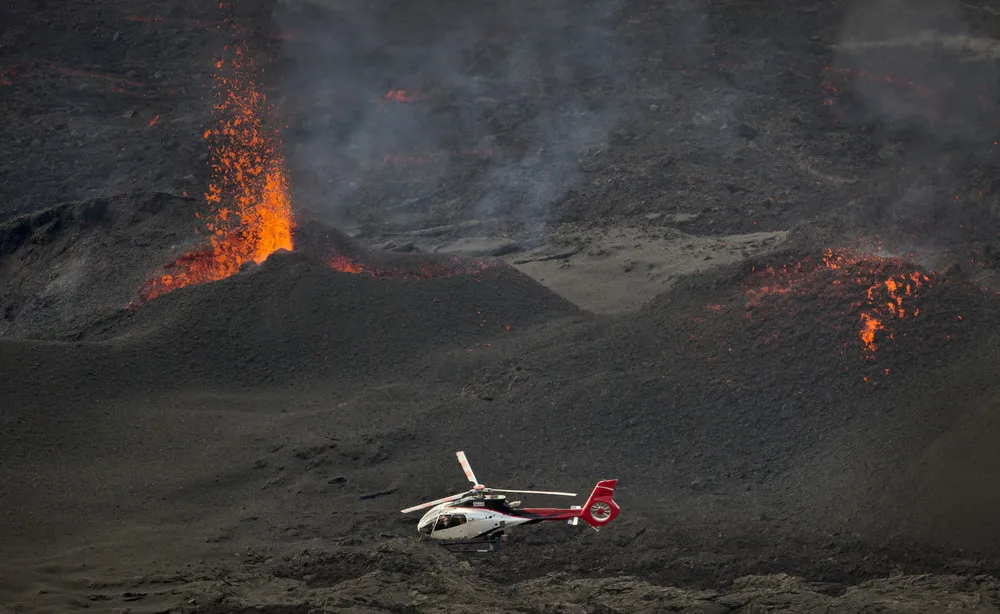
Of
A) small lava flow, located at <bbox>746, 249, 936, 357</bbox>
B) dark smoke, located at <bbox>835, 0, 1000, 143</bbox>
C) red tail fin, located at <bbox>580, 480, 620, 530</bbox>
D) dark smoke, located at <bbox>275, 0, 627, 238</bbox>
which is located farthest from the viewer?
dark smoke, located at <bbox>835, 0, 1000, 143</bbox>

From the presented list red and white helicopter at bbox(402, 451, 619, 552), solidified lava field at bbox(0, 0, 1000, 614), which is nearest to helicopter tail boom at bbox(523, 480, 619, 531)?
red and white helicopter at bbox(402, 451, 619, 552)

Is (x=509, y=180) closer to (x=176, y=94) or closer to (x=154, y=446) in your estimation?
(x=176, y=94)

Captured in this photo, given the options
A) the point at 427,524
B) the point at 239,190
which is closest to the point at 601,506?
the point at 427,524

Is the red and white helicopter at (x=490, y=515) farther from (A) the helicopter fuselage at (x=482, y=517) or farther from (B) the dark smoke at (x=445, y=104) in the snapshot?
(B) the dark smoke at (x=445, y=104)

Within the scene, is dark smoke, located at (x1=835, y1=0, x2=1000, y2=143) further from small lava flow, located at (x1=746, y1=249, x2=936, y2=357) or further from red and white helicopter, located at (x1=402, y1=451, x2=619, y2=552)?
red and white helicopter, located at (x1=402, y1=451, x2=619, y2=552)

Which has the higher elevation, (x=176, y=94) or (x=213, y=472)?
(x=176, y=94)

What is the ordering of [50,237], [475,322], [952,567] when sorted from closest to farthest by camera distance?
[952,567], [475,322], [50,237]

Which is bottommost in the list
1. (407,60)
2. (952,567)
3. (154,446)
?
(952,567)

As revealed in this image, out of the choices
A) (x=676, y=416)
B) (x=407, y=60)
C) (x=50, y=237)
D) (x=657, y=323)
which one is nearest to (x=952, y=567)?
(x=676, y=416)
